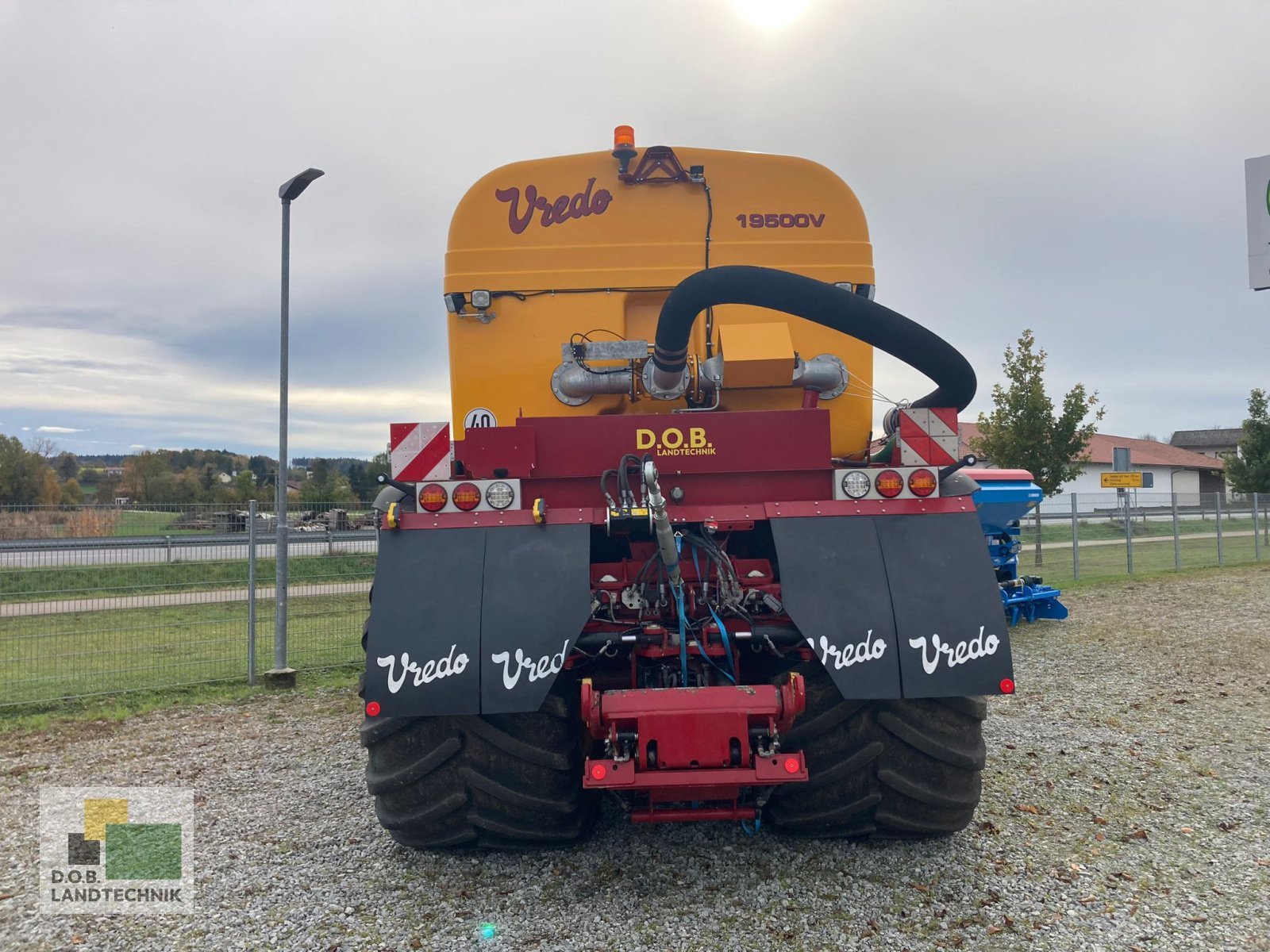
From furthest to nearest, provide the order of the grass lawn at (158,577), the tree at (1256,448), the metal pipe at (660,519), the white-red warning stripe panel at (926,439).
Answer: the tree at (1256,448) → the grass lawn at (158,577) → the white-red warning stripe panel at (926,439) → the metal pipe at (660,519)

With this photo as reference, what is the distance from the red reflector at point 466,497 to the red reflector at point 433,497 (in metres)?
0.06

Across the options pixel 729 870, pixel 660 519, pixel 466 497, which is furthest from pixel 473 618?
pixel 729 870

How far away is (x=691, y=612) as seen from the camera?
3.76 metres

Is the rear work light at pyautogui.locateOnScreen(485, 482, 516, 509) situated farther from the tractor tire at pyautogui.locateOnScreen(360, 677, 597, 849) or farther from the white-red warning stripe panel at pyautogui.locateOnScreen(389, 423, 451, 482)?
the tractor tire at pyautogui.locateOnScreen(360, 677, 597, 849)

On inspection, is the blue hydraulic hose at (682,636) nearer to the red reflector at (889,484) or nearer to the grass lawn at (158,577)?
the red reflector at (889,484)

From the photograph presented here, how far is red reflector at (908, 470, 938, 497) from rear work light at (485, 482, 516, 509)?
176 cm

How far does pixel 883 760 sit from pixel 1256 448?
1089 inches

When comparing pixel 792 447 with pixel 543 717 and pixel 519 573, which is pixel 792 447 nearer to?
pixel 519 573

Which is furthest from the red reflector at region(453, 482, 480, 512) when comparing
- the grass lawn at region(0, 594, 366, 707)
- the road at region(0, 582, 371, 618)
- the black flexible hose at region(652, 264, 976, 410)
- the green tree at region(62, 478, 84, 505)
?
the green tree at region(62, 478, 84, 505)

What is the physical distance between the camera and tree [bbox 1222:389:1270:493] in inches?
977

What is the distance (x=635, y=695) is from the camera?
3258mm

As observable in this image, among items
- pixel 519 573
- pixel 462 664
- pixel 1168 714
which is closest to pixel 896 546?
pixel 519 573

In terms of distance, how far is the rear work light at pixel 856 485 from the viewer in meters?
3.78

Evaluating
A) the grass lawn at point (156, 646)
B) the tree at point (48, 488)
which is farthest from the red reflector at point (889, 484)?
the tree at point (48, 488)
